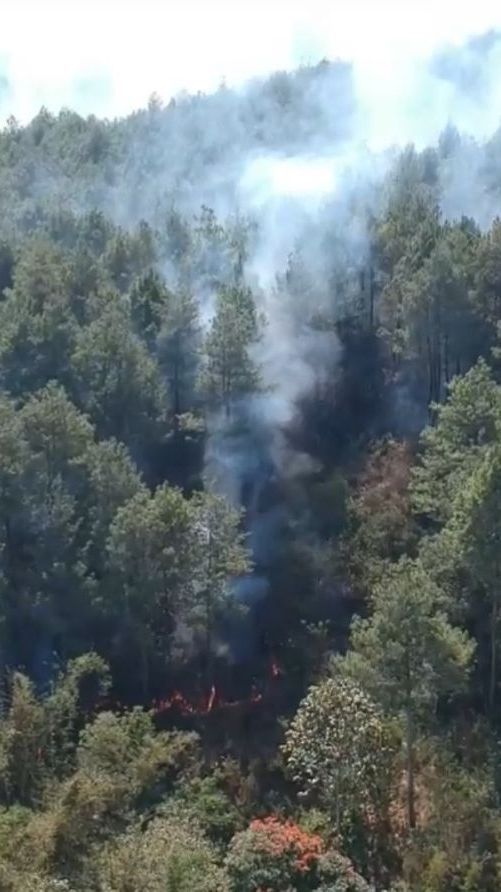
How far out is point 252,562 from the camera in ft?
109

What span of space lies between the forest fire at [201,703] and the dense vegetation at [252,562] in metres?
0.08

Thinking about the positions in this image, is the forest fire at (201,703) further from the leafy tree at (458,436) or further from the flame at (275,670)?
the leafy tree at (458,436)

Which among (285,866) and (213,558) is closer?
(285,866)

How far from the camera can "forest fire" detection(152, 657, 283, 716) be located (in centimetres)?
3045

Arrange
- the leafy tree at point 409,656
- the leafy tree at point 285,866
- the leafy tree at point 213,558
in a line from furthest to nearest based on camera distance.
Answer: the leafy tree at point 213,558
the leafy tree at point 409,656
the leafy tree at point 285,866

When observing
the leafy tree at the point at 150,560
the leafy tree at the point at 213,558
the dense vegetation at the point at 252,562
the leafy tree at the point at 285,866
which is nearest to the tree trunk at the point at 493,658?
the dense vegetation at the point at 252,562

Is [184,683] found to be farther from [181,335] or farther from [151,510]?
Result: [181,335]

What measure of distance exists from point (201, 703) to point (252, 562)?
4842 millimetres

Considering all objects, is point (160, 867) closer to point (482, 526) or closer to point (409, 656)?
point (409, 656)

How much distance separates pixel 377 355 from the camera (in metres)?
46.7

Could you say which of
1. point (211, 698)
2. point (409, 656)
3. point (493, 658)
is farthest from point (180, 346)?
point (409, 656)

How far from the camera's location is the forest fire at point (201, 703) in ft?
99.9

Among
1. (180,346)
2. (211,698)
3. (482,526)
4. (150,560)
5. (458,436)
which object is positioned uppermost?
(180,346)

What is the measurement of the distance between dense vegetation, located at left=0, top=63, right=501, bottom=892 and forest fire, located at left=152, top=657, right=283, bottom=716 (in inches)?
3.2
